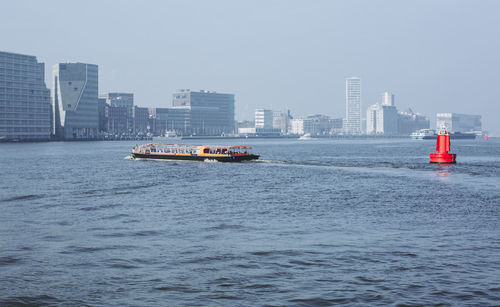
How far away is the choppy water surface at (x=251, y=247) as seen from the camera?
837 inches

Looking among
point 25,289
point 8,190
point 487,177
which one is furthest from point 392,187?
point 25,289

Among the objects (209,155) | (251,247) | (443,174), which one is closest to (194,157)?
(209,155)

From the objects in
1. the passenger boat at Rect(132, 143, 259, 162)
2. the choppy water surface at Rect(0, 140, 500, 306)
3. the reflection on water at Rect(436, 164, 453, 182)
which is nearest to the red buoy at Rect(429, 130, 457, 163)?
the reflection on water at Rect(436, 164, 453, 182)

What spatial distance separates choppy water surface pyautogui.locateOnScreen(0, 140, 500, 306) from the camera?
21.3 metres

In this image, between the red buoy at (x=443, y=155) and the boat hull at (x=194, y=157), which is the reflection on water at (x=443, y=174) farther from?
the boat hull at (x=194, y=157)

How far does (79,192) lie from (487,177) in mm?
51006

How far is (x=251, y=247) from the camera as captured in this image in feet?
95.2

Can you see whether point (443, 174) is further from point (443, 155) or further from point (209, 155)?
point (209, 155)

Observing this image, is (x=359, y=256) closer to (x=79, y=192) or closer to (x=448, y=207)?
(x=448, y=207)

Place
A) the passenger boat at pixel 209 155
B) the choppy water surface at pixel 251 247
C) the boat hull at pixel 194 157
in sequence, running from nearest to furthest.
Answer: the choppy water surface at pixel 251 247
the boat hull at pixel 194 157
the passenger boat at pixel 209 155

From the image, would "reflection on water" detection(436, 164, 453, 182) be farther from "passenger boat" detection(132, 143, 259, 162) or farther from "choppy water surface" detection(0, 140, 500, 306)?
"passenger boat" detection(132, 143, 259, 162)

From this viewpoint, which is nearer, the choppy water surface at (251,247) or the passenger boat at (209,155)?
the choppy water surface at (251,247)

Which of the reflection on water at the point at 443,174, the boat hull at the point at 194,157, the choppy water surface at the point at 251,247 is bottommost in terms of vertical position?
the choppy water surface at the point at 251,247

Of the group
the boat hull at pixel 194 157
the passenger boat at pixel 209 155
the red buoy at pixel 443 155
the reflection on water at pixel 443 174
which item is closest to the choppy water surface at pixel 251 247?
the reflection on water at pixel 443 174
